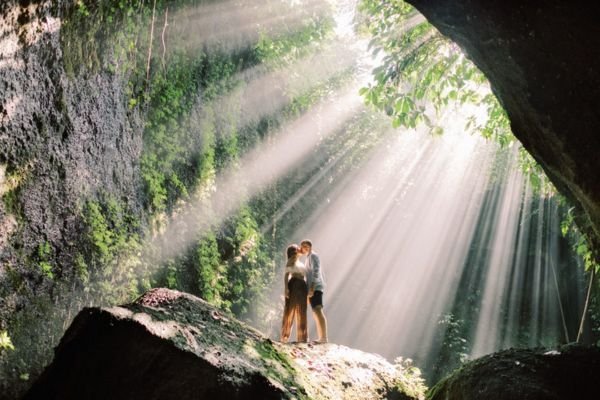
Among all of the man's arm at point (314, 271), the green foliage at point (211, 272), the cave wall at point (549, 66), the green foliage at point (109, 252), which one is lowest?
the green foliage at point (211, 272)

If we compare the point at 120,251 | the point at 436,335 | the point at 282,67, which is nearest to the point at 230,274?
the point at 120,251

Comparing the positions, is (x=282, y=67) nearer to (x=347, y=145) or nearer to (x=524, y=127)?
(x=347, y=145)

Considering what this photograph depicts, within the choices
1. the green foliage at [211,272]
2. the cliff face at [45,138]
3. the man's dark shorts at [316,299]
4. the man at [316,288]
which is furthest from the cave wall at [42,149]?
the man's dark shorts at [316,299]

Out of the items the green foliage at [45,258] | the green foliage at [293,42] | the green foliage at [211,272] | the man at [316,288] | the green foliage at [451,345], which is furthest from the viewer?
the green foliage at [451,345]

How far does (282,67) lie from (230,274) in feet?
23.9

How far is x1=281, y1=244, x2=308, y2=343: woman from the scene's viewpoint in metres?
6.98

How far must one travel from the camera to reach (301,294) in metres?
7.04

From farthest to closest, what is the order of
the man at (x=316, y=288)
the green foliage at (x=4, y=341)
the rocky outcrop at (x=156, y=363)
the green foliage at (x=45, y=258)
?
the man at (x=316, y=288), the green foliage at (x=45, y=258), the green foliage at (x=4, y=341), the rocky outcrop at (x=156, y=363)

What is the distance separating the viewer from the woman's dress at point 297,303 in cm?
697

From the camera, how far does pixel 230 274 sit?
961cm

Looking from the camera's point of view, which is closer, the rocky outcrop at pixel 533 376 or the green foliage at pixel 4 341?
the rocky outcrop at pixel 533 376

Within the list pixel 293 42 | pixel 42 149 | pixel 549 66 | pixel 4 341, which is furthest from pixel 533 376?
pixel 293 42

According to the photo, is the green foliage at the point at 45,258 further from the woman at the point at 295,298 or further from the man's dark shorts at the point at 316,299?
the man's dark shorts at the point at 316,299

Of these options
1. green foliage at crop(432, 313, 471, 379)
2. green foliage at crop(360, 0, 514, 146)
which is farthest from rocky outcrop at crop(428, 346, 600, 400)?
green foliage at crop(432, 313, 471, 379)
